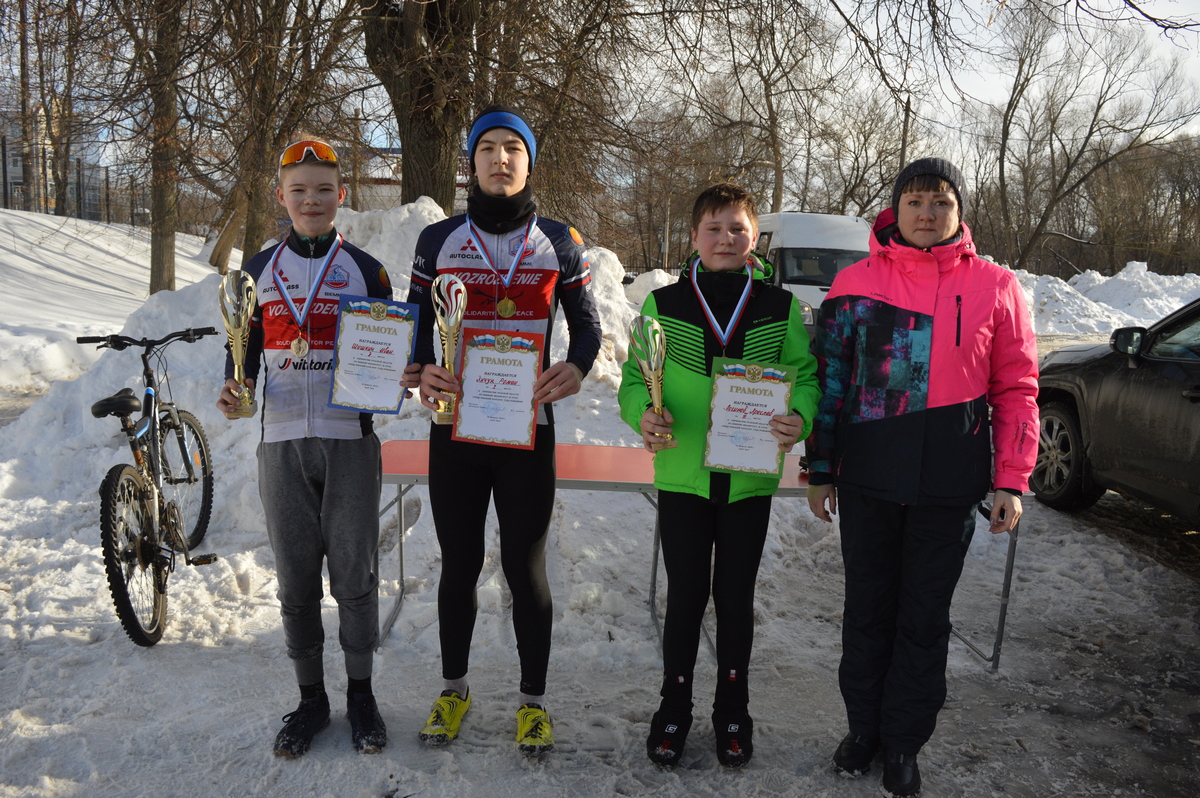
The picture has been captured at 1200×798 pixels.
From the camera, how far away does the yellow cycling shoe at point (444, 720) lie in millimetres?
2967

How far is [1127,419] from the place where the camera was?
5355mm

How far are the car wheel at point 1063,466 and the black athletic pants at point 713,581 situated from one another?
14.4ft

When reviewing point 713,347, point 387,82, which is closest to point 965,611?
point 713,347

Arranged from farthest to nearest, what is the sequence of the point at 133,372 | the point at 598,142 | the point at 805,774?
the point at 598,142 < the point at 133,372 < the point at 805,774

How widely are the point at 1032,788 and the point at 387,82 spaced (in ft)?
25.5

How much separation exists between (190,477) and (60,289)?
59.6 ft

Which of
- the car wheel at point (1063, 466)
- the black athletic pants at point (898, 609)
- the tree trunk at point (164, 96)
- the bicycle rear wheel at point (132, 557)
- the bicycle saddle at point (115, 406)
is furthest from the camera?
the tree trunk at point (164, 96)

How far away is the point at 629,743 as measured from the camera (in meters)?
3.09

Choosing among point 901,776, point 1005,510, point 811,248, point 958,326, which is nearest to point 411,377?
point 958,326

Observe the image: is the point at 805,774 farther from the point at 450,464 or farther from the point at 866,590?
the point at 450,464

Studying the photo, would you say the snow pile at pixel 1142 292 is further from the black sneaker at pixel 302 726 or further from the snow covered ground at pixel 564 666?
the black sneaker at pixel 302 726

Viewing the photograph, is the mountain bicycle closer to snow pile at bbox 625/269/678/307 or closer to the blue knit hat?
the blue knit hat

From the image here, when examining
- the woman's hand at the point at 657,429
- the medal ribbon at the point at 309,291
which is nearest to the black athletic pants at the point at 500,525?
the woman's hand at the point at 657,429

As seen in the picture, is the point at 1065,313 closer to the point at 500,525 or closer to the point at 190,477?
the point at 190,477
